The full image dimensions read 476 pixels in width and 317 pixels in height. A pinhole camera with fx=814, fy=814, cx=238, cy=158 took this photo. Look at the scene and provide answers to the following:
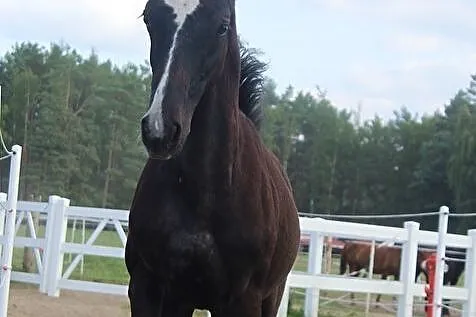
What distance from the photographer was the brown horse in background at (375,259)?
1703cm

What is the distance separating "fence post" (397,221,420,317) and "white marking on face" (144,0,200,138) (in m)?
6.97

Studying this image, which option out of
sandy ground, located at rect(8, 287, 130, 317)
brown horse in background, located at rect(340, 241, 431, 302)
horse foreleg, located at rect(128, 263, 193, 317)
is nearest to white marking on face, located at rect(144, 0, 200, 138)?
horse foreleg, located at rect(128, 263, 193, 317)

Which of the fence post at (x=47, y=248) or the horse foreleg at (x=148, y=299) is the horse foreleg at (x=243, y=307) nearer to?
the horse foreleg at (x=148, y=299)

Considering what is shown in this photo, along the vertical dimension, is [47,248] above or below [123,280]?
above

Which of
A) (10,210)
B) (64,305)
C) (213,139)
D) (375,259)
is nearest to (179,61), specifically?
(213,139)

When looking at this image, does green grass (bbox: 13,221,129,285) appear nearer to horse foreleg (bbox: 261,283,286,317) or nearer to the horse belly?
horse foreleg (bbox: 261,283,286,317)

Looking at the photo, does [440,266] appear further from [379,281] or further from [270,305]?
[270,305]

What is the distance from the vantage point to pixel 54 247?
11172 mm

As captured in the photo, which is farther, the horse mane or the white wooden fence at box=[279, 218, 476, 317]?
the white wooden fence at box=[279, 218, 476, 317]

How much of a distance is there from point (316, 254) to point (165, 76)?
6.87 m

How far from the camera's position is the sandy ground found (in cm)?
940

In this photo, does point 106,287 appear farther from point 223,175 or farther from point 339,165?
point 339,165

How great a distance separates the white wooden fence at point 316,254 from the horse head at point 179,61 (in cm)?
575

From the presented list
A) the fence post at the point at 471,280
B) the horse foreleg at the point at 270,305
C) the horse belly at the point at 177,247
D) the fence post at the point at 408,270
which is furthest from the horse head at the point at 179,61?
the fence post at the point at 471,280
